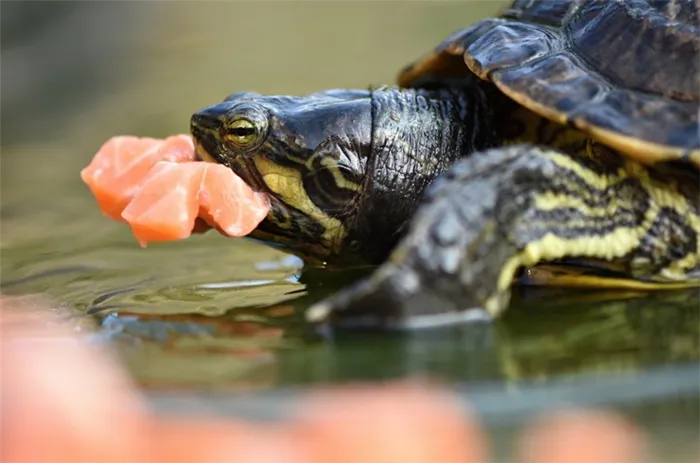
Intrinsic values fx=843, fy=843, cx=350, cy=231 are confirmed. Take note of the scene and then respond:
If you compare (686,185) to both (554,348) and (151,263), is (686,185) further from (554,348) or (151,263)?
(151,263)

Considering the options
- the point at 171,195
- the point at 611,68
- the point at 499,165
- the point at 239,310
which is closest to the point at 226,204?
the point at 171,195

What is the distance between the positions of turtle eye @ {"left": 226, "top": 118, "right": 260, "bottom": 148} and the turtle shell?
60 centimetres

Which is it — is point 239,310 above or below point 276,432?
below

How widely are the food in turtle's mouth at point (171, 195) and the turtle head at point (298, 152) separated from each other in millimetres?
64

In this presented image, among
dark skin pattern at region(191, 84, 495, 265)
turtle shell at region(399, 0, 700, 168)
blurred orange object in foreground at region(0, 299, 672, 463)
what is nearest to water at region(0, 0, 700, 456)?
blurred orange object in foreground at region(0, 299, 672, 463)

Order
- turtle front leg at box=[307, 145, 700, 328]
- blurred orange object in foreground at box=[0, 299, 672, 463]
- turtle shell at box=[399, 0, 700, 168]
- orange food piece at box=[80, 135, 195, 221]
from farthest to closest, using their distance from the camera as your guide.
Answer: orange food piece at box=[80, 135, 195, 221], turtle shell at box=[399, 0, 700, 168], turtle front leg at box=[307, 145, 700, 328], blurred orange object in foreground at box=[0, 299, 672, 463]

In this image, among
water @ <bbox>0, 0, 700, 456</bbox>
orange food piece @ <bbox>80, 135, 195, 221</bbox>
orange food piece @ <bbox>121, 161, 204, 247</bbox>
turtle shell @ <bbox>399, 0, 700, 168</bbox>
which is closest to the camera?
water @ <bbox>0, 0, 700, 456</bbox>

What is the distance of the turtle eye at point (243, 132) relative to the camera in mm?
2195

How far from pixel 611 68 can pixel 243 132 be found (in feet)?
3.08

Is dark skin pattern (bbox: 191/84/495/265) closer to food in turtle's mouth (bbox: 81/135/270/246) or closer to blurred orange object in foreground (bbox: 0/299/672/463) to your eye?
food in turtle's mouth (bbox: 81/135/270/246)

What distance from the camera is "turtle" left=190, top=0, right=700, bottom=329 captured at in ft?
5.57

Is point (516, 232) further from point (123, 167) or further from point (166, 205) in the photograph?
point (123, 167)

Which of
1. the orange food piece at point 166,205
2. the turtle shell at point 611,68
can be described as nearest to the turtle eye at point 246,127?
the orange food piece at point 166,205

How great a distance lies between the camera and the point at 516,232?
1.78 meters
